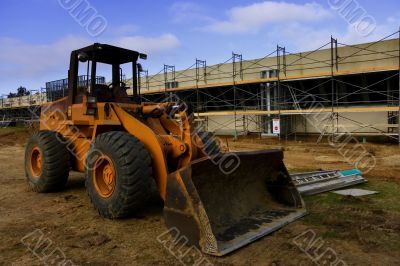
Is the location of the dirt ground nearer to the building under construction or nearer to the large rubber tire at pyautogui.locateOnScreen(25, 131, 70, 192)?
the large rubber tire at pyautogui.locateOnScreen(25, 131, 70, 192)

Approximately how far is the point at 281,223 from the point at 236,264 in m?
1.32

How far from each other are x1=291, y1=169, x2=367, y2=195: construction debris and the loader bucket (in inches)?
49.5

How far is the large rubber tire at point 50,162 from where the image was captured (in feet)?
23.3

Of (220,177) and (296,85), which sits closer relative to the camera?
(220,177)

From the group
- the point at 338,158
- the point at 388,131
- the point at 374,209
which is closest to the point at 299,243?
the point at 374,209

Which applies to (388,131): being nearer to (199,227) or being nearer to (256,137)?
(256,137)

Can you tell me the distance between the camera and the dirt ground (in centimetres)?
411

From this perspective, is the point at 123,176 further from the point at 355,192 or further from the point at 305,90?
the point at 305,90

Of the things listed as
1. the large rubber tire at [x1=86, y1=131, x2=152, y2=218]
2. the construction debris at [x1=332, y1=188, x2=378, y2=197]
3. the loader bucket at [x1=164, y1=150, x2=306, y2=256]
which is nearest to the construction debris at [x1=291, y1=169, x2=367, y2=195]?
the construction debris at [x1=332, y1=188, x2=378, y2=197]

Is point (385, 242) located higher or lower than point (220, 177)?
lower

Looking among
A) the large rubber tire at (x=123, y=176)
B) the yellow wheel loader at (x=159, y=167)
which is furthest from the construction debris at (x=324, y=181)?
the large rubber tire at (x=123, y=176)

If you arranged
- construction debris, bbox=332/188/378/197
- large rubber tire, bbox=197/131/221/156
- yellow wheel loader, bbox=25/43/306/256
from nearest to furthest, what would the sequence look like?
yellow wheel loader, bbox=25/43/306/256, large rubber tire, bbox=197/131/221/156, construction debris, bbox=332/188/378/197

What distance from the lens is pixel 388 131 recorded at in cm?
1655

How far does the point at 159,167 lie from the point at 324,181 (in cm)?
368
